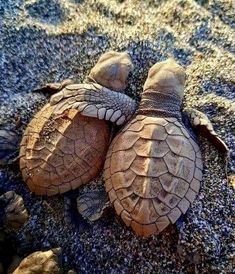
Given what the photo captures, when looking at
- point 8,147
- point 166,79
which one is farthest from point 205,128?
point 8,147

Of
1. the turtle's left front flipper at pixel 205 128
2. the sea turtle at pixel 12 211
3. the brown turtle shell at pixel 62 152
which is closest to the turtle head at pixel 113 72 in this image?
the brown turtle shell at pixel 62 152

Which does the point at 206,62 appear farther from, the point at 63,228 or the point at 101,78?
the point at 63,228

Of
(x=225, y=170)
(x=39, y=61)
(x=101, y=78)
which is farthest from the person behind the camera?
(x=39, y=61)

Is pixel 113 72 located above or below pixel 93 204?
above

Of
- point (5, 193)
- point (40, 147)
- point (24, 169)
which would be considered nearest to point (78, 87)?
point (40, 147)

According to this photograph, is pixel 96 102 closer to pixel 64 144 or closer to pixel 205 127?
pixel 64 144

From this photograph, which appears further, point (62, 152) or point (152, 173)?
point (62, 152)
